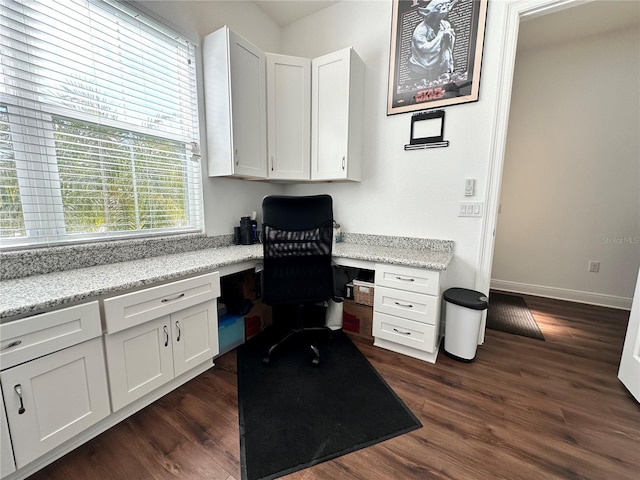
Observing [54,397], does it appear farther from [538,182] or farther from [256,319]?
[538,182]

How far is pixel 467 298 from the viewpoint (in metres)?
1.90

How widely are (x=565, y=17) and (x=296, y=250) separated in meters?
3.32

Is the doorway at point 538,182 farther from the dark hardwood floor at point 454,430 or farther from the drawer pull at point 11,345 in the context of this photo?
the drawer pull at point 11,345

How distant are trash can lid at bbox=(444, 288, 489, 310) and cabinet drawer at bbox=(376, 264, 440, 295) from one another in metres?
0.22

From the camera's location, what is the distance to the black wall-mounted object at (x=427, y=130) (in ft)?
6.90

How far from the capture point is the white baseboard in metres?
2.85

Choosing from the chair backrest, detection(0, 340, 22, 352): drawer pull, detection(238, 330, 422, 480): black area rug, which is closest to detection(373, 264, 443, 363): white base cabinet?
detection(238, 330, 422, 480): black area rug

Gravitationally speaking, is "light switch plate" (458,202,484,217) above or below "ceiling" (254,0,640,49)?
below

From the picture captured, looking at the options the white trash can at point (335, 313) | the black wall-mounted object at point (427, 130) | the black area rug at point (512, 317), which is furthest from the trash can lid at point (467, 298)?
the black wall-mounted object at point (427, 130)

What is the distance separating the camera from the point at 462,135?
204cm

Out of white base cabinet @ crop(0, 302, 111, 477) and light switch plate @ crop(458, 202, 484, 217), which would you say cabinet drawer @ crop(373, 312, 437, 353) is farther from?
white base cabinet @ crop(0, 302, 111, 477)

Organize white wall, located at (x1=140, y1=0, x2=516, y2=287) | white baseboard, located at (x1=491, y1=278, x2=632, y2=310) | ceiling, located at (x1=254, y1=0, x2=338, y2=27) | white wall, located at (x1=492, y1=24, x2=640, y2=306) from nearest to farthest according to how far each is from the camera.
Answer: white wall, located at (x1=140, y1=0, x2=516, y2=287) → ceiling, located at (x1=254, y1=0, x2=338, y2=27) → white wall, located at (x1=492, y1=24, x2=640, y2=306) → white baseboard, located at (x1=491, y1=278, x2=632, y2=310)

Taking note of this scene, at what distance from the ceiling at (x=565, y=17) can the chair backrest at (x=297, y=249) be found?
80.1 inches

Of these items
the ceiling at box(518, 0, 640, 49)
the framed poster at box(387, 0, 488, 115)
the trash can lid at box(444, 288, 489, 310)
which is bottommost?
the trash can lid at box(444, 288, 489, 310)
